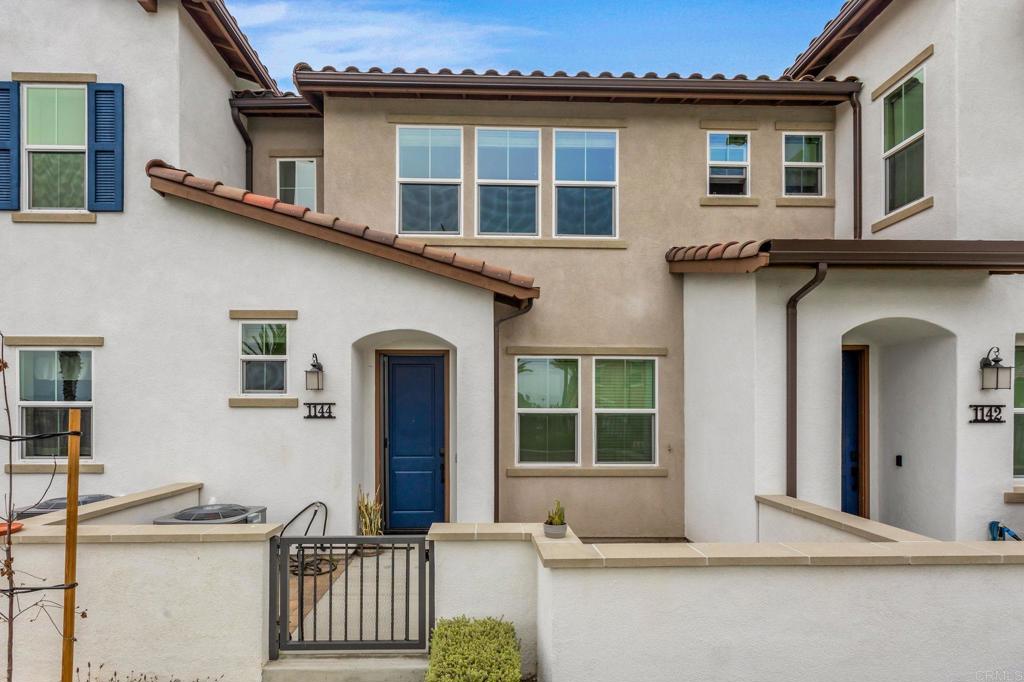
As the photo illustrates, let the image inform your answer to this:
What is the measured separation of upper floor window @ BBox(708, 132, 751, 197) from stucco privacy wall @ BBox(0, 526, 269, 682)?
7.96 metres

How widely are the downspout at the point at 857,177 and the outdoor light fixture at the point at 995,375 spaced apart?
2650 mm

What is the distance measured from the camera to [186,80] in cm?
843

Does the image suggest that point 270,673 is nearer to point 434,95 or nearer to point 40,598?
point 40,598

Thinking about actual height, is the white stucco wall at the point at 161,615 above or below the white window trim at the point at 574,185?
below

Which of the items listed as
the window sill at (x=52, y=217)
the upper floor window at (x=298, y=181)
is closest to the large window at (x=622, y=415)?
the upper floor window at (x=298, y=181)

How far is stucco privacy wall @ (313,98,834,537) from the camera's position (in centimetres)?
914

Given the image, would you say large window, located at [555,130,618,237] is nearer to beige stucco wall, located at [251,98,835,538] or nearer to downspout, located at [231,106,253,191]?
beige stucco wall, located at [251,98,835,538]

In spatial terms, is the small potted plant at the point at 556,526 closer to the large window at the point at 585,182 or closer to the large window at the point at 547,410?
the large window at the point at 547,410

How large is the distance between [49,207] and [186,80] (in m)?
2.42

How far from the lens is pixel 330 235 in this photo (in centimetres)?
779

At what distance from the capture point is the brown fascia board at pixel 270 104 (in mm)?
9844

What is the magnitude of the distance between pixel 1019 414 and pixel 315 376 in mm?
8938

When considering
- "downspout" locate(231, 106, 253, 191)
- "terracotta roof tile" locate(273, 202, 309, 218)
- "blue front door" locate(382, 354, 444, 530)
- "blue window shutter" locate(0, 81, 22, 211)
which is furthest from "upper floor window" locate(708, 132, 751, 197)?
"blue window shutter" locate(0, 81, 22, 211)

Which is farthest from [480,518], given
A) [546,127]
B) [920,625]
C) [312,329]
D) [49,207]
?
[49,207]
